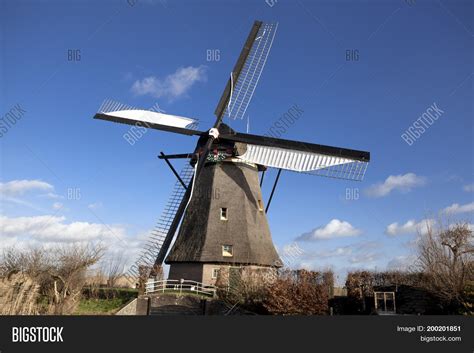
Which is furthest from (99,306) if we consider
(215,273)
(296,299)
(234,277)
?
(296,299)

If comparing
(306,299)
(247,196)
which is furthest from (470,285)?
(247,196)

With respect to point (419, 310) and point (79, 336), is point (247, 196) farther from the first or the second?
point (79, 336)

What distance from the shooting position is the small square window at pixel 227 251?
19.6 m

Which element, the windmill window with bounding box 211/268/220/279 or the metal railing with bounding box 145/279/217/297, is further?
the windmill window with bounding box 211/268/220/279

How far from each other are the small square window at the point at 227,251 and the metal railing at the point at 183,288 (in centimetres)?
166

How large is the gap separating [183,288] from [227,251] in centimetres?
264

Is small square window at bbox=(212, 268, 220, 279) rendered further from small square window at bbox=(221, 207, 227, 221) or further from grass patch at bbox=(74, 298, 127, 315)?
grass patch at bbox=(74, 298, 127, 315)

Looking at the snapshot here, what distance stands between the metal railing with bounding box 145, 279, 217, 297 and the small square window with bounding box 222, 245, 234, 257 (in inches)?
65.4

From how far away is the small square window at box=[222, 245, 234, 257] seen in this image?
19.6 m

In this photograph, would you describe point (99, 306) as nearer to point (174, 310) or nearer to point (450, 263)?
point (174, 310)

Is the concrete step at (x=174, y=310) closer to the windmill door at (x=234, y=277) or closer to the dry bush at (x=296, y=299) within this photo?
the windmill door at (x=234, y=277)

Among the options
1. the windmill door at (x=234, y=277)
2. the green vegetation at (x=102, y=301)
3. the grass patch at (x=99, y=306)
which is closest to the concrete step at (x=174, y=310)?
the green vegetation at (x=102, y=301)

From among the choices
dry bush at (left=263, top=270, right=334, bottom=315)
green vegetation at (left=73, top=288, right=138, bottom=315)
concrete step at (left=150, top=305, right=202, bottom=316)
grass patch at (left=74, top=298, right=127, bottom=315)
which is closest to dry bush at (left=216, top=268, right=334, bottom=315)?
dry bush at (left=263, top=270, right=334, bottom=315)

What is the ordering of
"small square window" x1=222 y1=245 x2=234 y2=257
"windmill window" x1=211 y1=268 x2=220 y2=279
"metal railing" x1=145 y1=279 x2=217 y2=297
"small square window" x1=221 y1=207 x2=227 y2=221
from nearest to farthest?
"metal railing" x1=145 y1=279 x2=217 y2=297 → "windmill window" x1=211 y1=268 x2=220 y2=279 → "small square window" x1=222 y1=245 x2=234 y2=257 → "small square window" x1=221 y1=207 x2=227 y2=221
